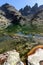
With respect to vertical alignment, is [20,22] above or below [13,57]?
below

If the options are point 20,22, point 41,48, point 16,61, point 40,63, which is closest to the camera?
point 40,63

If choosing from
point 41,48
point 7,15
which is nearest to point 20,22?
point 7,15

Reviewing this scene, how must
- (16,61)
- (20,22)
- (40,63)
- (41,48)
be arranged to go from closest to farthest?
(40,63)
(16,61)
(41,48)
(20,22)

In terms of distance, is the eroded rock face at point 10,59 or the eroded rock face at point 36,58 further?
the eroded rock face at point 10,59

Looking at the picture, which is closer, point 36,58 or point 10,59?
point 36,58

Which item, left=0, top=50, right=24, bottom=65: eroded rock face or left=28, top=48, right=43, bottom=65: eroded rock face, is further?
left=0, top=50, right=24, bottom=65: eroded rock face

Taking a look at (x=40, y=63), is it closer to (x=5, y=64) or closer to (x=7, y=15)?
(x=5, y=64)

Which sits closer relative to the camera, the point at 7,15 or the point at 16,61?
the point at 16,61

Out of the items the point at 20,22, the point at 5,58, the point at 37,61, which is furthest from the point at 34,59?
the point at 20,22
